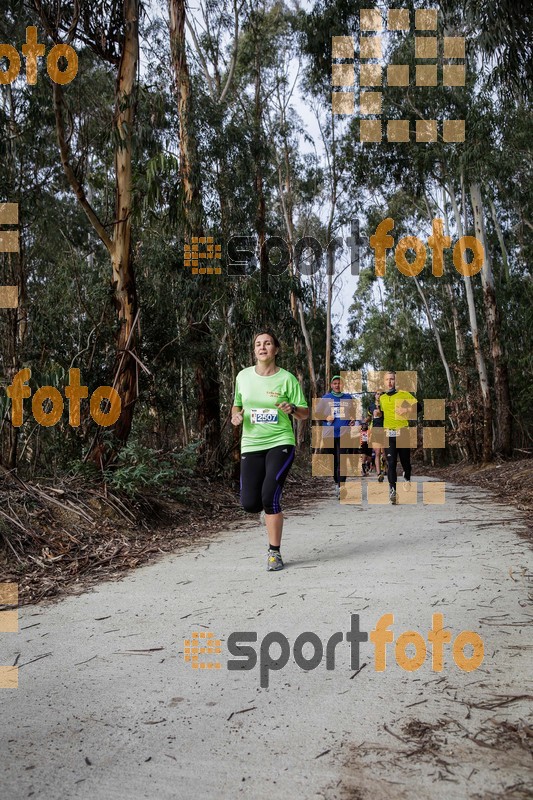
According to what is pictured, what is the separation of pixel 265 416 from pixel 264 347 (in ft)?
1.79

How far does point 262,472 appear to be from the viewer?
18.7 feet

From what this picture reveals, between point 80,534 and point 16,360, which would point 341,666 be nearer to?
point 80,534

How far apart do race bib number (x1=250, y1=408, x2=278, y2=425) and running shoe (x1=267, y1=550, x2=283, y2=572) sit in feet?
3.33

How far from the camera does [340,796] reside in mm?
2135

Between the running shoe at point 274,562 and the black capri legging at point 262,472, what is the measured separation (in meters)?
0.33

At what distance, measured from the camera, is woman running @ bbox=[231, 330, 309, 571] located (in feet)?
18.4

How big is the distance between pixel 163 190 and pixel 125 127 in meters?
2.06

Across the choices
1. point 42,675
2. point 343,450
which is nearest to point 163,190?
point 343,450

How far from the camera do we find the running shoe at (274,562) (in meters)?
5.31

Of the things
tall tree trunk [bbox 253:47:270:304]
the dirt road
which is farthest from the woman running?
tall tree trunk [bbox 253:47:270:304]
